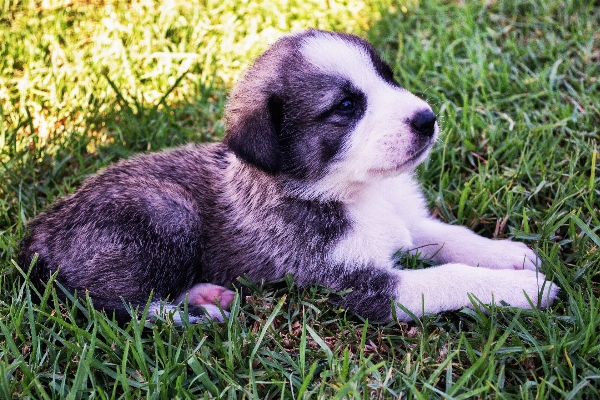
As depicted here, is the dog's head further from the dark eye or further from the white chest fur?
the white chest fur

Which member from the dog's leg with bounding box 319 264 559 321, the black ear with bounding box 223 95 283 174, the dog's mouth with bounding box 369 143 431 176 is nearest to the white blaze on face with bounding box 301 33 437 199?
the dog's mouth with bounding box 369 143 431 176

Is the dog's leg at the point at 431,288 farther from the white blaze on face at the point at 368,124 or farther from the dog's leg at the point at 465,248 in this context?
the white blaze on face at the point at 368,124

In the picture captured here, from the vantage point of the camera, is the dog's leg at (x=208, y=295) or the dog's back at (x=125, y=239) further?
the dog's leg at (x=208, y=295)

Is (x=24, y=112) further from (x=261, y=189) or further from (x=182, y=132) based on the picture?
(x=261, y=189)

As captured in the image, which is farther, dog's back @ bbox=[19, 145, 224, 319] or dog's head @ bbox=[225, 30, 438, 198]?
dog's back @ bbox=[19, 145, 224, 319]

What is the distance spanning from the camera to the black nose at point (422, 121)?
3746 mm

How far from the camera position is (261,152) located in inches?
149

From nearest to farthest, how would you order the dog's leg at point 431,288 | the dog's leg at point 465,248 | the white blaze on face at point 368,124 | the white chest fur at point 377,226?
the white blaze on face at point 368,124 → the dog's leg at point 431,288 → the white chest fur at point 377,226 → the dog's leg at point 465,248

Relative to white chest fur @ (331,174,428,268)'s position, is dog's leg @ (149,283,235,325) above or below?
below

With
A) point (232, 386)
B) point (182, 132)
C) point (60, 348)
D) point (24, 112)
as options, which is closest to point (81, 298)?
point (60, 348)

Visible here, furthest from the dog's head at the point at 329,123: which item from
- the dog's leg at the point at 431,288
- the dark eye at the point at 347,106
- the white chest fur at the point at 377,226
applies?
the dog's leg at the point at 431,288

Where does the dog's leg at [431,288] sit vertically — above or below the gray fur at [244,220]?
below

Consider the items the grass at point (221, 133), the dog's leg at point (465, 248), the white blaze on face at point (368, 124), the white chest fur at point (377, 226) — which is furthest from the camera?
the dog's leg at point (465, 248)

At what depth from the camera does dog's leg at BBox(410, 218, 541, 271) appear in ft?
14.2
